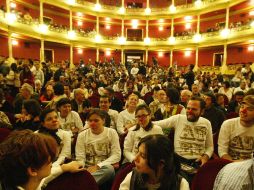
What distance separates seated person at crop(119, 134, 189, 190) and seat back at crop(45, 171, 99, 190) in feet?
1.54

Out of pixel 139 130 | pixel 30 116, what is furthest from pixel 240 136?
pixel 30 116

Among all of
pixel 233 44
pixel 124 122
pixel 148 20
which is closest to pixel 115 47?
pixel 148 20

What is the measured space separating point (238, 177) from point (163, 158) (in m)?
0.75

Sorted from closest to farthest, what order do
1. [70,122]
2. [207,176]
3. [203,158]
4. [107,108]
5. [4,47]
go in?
[207,176] < [203,158] < [70,122] < [107,108] < [4,47]

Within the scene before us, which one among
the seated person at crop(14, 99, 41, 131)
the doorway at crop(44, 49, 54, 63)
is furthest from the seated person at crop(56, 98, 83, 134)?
the doorway at crop(44, 49, 54, 63)

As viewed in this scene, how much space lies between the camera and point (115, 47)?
24.9m

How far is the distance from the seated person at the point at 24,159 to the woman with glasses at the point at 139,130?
192cm

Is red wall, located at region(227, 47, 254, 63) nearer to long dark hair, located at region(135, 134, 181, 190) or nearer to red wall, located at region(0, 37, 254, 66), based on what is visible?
red wall, located at region(0, 37, 254, 66)

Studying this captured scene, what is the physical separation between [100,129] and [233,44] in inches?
771

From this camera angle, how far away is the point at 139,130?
3299mm

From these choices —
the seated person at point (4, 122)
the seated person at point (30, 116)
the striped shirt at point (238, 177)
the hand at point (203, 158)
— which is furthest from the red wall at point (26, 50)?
the striped shirt at point (238, 177)

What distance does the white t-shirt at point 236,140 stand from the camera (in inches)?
118

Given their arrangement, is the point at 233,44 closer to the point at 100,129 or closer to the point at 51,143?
the point at 100,129

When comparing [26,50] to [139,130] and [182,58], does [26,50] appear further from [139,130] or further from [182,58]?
[139,130]
